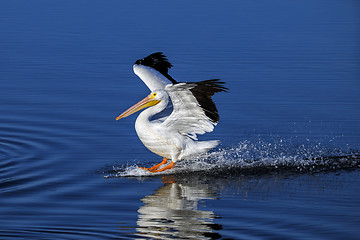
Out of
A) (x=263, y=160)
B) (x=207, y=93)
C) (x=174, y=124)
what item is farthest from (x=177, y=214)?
(x=263, y=160)

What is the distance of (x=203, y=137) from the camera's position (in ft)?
40.3

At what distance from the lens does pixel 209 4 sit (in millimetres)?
30078

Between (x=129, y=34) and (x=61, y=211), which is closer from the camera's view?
(x=61, y=211)

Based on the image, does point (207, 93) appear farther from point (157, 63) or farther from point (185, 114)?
point (157, 63)

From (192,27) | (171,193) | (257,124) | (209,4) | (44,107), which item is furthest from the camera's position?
(209,4)

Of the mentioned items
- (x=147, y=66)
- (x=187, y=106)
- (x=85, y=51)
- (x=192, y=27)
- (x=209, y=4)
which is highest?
(x=209, y=4)

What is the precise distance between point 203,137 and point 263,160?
1.68 m

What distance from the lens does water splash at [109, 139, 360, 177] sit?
10453mm

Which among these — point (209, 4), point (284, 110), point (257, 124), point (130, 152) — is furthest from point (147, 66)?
point (209, 4)

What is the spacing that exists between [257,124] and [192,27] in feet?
37.2

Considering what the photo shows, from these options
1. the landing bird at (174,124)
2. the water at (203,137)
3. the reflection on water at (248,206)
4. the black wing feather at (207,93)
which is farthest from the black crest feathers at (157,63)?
the reflection on water at (248,206)

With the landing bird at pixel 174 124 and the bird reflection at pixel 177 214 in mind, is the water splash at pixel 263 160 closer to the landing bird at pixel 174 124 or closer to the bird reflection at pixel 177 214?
the landing bird at pixel 174 124

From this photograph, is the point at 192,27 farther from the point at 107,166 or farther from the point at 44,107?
the point at 107,166

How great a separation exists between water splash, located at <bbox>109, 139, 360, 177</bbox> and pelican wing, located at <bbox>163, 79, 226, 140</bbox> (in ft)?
1.66
